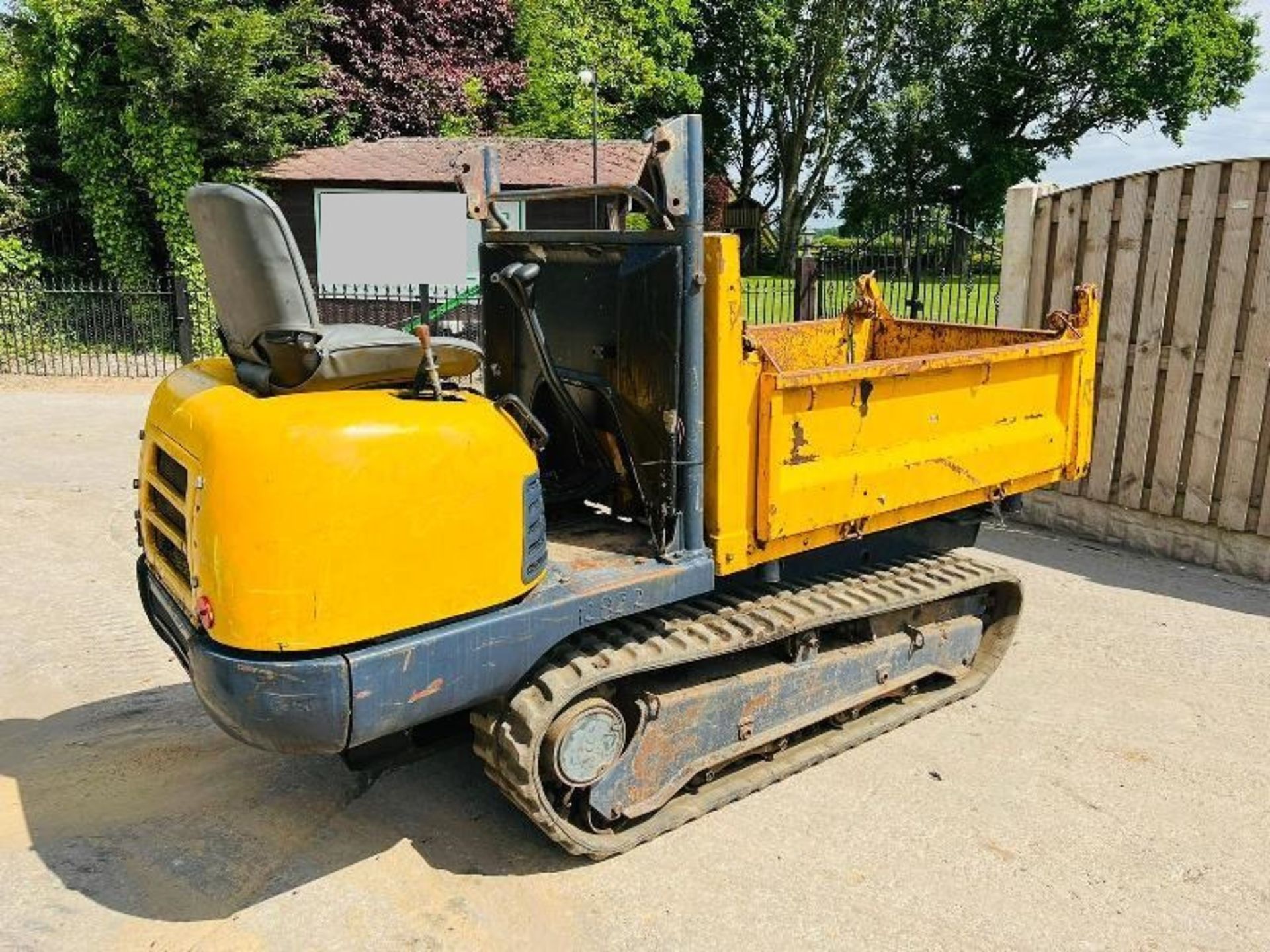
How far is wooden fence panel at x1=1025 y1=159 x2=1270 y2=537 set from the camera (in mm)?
6586

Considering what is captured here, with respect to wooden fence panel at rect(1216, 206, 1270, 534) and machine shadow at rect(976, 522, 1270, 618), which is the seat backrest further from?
wooden fence panel at rect(1216, 206, 1270, 534)

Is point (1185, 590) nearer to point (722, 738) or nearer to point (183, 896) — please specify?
point (722, 738)

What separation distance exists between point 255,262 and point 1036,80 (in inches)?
1392

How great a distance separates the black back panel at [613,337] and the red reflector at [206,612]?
56.6 inches

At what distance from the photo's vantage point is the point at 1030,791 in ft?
13.6

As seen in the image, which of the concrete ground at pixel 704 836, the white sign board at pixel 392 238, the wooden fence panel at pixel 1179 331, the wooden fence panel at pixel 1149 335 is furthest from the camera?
the white sign board at pixel 392 238

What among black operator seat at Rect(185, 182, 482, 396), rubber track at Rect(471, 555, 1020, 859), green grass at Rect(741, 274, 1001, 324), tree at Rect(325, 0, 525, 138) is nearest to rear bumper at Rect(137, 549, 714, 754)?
rubber track at Rect(471, 555, 1020, 859)

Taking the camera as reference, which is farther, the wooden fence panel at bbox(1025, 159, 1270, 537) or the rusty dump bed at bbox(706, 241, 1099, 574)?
the wooden fence panel at bbox(1025, 159, 1270, 537)

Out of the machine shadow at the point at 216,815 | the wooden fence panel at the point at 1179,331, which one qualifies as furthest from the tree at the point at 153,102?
the machine shadow at the point at 216,815

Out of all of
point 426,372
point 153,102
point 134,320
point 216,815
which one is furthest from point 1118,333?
point 153,102

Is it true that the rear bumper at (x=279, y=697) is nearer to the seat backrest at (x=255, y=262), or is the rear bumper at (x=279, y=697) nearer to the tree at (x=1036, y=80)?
the seat backrest at (x=255, y=262)

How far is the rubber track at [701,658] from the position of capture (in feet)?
11.1

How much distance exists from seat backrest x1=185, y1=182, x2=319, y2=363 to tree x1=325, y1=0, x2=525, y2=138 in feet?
59.0

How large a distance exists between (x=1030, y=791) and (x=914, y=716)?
643 millimetres
